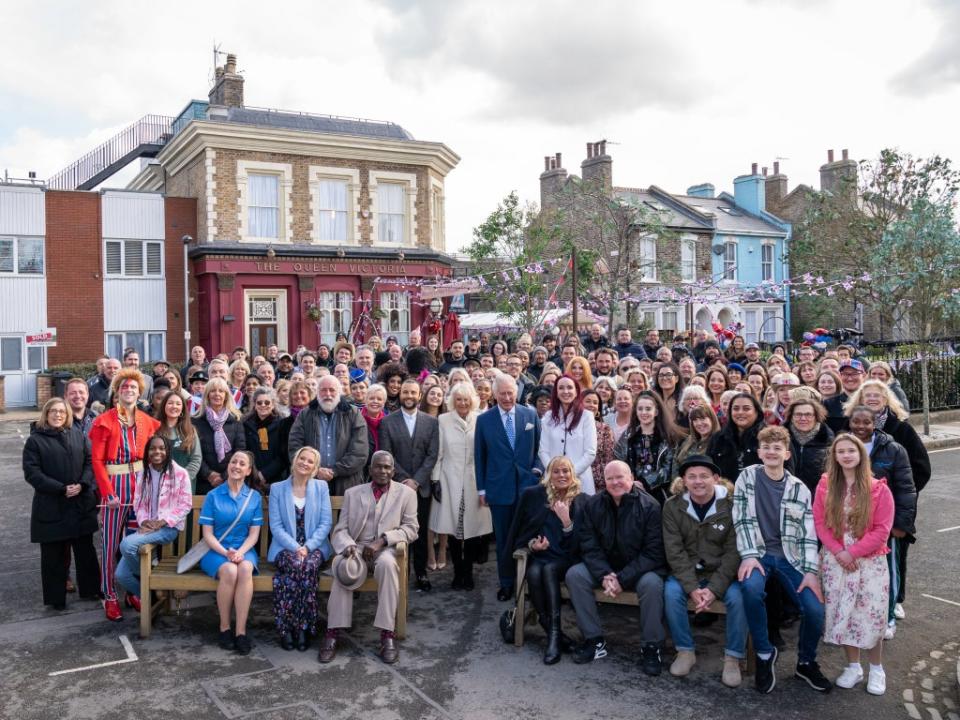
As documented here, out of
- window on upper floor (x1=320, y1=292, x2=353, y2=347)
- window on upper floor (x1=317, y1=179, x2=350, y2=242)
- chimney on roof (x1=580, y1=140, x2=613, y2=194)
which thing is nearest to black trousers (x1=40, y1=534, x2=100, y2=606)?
window on upper floor (x1=320, y1=292, x2=353, y2=347)

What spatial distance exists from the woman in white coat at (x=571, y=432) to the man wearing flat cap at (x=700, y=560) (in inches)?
50.3

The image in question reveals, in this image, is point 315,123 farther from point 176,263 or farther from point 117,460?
point 117,460

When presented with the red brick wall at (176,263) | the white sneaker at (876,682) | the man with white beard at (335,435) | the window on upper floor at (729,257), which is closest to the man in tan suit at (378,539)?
the man with white beard at (335,435)

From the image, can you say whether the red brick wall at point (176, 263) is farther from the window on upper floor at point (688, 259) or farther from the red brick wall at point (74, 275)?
the window on upper floor at point (688, 259)

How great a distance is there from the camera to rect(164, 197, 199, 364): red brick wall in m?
26.7

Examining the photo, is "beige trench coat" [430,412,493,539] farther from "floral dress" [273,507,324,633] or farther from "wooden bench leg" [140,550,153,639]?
"wooden bench leg" [140,550,153,639]

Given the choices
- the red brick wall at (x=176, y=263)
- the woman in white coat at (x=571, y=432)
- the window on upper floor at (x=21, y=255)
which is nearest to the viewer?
the woman in white coat at (x=571, y=432)

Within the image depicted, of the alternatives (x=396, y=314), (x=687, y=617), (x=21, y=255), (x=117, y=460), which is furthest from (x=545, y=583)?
(x=21, y=255)

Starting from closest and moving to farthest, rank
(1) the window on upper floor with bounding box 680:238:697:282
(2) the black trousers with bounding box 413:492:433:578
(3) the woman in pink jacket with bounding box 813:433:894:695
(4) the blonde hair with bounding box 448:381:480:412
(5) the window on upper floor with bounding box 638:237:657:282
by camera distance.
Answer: (3) the woman in pink jacket with bounding box 813:433:894:695 → (2) the black trousers with bounding box 413:492:433:578 → (4) the blonde hair with bounding box 448:381:480:412 → (5) the window on upper floor with bounding box 638:237:657:282 → (1) the window on upper floor with bounding box 680:238:697:282

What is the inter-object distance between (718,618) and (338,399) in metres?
3.76

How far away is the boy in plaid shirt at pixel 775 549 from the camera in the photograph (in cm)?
535

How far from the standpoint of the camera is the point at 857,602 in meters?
5.35

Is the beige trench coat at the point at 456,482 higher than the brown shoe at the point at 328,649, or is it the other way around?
the beige trench coat at the point at 456,482

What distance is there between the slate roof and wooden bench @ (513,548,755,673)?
23.2m
